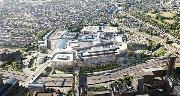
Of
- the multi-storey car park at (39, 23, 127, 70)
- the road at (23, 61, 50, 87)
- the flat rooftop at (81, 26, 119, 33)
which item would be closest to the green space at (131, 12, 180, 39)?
the flat rooftop at (81, 26, 119, 33)

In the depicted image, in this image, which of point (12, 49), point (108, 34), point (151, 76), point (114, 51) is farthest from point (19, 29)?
point (151, 76)

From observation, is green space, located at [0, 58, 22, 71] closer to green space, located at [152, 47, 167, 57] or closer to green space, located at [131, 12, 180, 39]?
green space, located at [152, 47, 167, 57]

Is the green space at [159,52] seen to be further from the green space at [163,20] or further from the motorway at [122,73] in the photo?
the green space at [163,20]

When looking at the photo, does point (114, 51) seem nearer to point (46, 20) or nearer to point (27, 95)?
point (27, 95)

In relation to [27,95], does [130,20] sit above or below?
above

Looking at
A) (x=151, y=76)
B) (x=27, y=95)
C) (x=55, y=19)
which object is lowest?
(x=27, y=95)

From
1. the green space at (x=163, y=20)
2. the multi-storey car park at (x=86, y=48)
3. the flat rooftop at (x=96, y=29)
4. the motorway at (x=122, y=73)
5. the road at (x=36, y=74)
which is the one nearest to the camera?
the motorway at (x=122, y=73)

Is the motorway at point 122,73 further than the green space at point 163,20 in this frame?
No

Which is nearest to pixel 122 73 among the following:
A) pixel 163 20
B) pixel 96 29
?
pixel 96 29

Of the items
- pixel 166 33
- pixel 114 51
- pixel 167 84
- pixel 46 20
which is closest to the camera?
pixel 167 84

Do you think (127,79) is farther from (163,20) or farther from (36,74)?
(163,20)

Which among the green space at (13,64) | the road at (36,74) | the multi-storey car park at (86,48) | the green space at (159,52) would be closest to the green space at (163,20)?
the green space at (159,52)
